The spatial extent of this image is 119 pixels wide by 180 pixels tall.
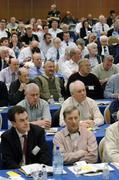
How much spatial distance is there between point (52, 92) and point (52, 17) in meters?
12.3

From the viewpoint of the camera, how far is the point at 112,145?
517cm

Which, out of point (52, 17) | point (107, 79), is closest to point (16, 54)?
point (107, 79)

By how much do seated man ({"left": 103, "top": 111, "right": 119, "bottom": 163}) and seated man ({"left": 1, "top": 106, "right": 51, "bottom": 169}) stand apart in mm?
652

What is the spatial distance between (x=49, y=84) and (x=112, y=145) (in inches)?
141

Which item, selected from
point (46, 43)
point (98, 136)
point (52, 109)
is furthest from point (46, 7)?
point (98, 136)

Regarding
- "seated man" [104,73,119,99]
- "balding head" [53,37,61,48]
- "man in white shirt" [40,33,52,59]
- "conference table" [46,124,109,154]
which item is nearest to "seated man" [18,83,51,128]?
"conference table" [46,124,109,154]

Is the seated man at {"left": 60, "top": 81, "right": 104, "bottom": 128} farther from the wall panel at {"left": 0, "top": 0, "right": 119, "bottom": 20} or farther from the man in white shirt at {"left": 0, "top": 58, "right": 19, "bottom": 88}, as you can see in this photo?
the wall panel at {"left": 0, "top": 0, "right": 119, "bottom": 20}

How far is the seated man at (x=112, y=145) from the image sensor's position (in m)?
5.10

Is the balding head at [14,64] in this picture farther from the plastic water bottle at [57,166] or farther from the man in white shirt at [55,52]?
the plastic water bottle at [57,166]

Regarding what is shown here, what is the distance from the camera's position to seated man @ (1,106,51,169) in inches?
198

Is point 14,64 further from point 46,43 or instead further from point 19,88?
point 46,43

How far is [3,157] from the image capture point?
501cm

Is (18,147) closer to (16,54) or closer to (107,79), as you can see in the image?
(107,79)

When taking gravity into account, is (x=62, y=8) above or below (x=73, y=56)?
above
